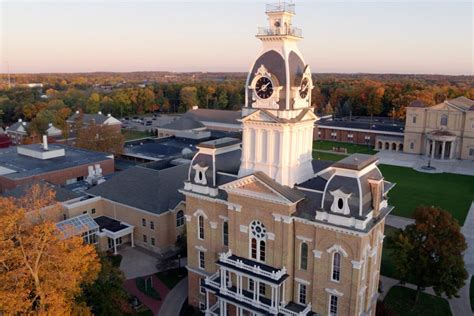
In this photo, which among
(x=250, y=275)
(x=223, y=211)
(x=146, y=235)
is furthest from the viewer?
(x=146, y=235)

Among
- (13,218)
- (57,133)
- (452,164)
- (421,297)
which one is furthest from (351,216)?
(57,133)

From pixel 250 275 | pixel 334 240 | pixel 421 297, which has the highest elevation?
pixel 334 240

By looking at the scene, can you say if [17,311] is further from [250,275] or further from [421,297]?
[421,297]

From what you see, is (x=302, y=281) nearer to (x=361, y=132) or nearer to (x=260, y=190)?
(x=260, y=190)

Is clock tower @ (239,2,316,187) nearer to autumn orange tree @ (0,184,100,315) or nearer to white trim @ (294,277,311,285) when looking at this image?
white trim @ (294,277,311,285)

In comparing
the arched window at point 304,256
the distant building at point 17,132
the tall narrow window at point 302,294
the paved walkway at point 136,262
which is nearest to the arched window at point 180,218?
the paved walkway at point 136,262

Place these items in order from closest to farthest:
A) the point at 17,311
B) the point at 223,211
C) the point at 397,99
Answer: the point at 17,311, the point at 223,211, the point at 397,99

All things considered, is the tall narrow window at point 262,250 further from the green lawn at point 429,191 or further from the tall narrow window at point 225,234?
the green lawn at point 429,191
